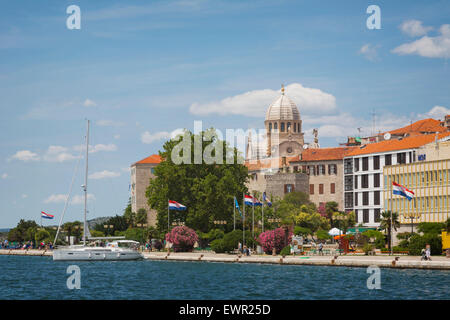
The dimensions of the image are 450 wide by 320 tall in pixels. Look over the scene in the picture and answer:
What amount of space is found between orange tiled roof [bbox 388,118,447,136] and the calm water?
66074mm

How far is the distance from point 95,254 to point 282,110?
111 m

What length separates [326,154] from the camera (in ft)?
479

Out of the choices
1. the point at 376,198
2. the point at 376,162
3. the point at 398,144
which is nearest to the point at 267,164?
the point at 376,162

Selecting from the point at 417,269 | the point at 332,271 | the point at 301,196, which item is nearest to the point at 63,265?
the point at 332,271

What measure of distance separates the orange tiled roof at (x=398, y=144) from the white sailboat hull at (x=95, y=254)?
151ft

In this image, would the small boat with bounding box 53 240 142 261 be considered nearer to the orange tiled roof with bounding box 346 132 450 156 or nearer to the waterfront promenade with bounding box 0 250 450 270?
the waterfront promenade with bounding box 0 250 450 270

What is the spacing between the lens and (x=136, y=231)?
12469 cm

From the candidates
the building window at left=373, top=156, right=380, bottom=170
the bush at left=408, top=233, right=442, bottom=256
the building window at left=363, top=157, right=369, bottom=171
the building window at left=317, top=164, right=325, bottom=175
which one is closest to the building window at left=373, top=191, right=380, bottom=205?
the building window at left=373, top=156, right=380, bottom=170

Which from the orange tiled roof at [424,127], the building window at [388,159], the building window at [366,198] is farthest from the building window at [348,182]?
the orange tiled roof at [424,127]

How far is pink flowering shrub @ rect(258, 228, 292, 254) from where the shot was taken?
85188mm

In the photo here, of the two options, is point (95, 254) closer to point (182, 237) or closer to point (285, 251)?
point (182, 237)

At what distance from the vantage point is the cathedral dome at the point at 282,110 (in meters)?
194

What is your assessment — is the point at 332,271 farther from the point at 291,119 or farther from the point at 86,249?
the point at 291,119
